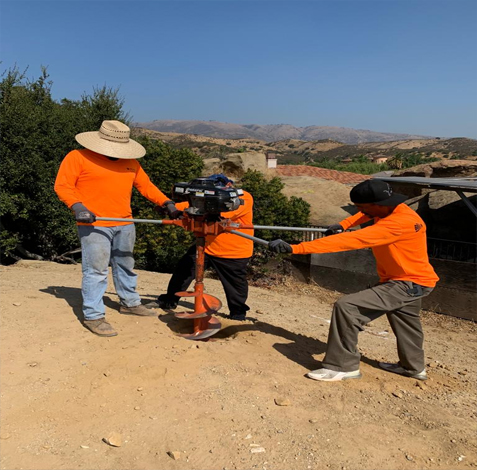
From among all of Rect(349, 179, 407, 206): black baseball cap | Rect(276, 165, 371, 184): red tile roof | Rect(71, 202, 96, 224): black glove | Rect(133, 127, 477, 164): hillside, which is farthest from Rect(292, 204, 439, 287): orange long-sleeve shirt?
Rect(133, 127, 477, 164): hillside

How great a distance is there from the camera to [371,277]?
399 inches

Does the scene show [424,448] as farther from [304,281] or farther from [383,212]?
[304,281]

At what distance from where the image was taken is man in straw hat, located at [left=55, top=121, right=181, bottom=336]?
441 cm

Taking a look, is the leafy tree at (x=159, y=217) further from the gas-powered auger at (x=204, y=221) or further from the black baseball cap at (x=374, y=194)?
the black baseball cap at (x=374, y=194)

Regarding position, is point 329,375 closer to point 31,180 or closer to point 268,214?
point 268,214

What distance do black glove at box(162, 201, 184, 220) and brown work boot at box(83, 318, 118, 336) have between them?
47.2 inches

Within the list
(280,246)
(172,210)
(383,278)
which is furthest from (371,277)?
(280,246)

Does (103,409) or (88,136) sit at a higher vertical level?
(88,136)

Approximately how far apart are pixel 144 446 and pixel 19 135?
10267 mm

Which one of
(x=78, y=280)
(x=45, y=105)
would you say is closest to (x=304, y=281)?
(x=78, y=280)

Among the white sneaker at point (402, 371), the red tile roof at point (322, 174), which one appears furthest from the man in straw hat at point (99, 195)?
the red tile roof at point (322, 174)

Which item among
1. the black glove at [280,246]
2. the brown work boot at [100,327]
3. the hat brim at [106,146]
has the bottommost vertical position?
the brown work boot at [100,327]

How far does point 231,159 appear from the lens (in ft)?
57.9

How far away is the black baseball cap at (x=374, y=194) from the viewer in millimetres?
3875
